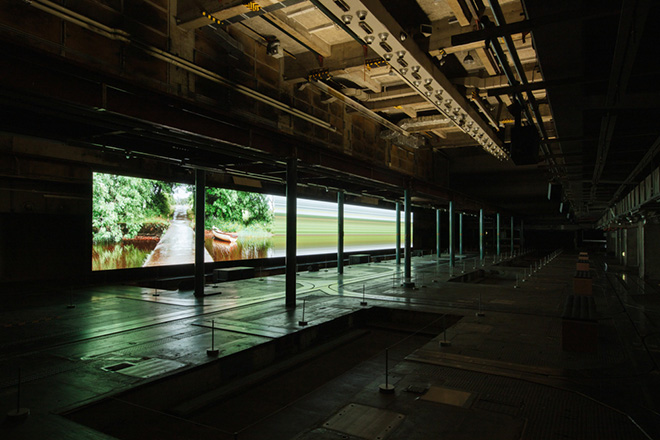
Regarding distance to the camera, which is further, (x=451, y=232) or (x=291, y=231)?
(x=451, y=232)

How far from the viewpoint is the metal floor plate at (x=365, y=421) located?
4.77 metres

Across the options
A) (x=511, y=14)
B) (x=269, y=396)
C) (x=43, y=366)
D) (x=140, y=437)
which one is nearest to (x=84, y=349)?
(x=43, y=366)


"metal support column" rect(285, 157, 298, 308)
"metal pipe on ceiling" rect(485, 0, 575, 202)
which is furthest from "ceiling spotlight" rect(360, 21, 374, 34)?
"metal support column" rect(285, 157, 298, 308)

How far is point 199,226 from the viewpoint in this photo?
45.1 feet

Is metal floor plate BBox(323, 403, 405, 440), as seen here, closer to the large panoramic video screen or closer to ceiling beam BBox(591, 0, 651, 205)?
ceiling beam BBox(591, 0, 651, 205)

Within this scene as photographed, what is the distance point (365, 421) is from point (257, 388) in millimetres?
3140

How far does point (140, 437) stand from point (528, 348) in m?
7.04

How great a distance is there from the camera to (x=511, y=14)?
27.8ft

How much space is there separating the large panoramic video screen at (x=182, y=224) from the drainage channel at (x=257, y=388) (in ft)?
36.9

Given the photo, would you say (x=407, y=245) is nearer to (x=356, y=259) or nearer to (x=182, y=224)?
(x=356, y=259)

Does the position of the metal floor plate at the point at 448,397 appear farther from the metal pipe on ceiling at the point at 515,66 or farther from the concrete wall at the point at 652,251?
the concrete wall at the point at 652,251

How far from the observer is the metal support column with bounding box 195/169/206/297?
13.8 metres

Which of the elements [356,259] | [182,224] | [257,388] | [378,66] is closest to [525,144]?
[378,66]

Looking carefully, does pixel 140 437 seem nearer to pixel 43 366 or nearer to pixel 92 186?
pixel 43 366
